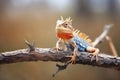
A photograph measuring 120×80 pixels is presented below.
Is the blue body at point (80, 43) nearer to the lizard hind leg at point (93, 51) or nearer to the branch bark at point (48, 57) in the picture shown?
the lizard hind leg at point (93, 51)

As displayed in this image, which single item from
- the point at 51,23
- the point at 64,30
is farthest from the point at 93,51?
the point at 51,23

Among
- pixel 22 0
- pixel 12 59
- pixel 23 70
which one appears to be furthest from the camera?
pixel 22 0

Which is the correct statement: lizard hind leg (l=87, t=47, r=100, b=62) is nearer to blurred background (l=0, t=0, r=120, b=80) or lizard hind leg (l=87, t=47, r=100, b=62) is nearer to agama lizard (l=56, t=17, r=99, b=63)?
agama lizard (l=56, t=17, r=99, b=63)

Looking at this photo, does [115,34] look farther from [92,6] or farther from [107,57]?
[107,57]

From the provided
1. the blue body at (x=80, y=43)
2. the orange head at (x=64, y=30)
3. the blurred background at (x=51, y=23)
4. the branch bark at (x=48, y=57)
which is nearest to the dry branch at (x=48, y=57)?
the branch bark at (x=48, y=57)

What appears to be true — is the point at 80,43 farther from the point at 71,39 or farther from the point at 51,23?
the point at 51,23

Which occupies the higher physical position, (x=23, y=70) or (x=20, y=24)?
(x=20, y=24)

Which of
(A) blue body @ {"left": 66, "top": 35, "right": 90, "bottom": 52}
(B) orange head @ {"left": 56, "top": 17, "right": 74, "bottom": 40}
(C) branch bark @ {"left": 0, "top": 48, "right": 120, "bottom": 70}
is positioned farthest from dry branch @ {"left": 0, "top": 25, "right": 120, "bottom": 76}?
(A) blue body @ {"left": 66, "top": 35, "right": 90, "bottom": 52}

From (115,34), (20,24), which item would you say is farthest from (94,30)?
(20,24)
